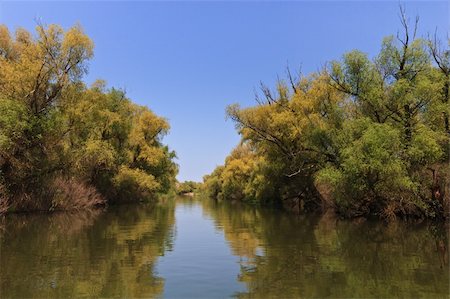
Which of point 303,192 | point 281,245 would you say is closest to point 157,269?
point 281,245

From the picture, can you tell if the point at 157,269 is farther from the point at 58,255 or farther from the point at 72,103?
the point at 72,103

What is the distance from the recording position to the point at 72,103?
34.9m

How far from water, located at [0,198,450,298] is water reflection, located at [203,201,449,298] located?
0.09 ft

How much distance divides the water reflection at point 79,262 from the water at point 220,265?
0.03m

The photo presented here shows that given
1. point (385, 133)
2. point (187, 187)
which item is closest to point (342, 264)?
point (385, 133)

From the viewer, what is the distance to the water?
379 inches

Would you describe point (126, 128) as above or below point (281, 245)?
above

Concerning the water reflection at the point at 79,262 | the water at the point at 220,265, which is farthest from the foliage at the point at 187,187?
the water at the point at 220,265

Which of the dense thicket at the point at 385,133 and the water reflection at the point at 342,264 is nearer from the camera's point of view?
the water reflection at the point at 342,264

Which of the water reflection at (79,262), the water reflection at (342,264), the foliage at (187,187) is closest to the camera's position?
the water reflection at (79,262)

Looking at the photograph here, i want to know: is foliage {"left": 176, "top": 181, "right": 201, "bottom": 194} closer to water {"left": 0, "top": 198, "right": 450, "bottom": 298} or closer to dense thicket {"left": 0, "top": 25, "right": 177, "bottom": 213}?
dense thicket {"left": 0, "top": 25, "right": 177, "bottom": 213}

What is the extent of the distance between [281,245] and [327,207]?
25.0 metres

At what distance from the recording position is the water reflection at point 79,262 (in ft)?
31.4

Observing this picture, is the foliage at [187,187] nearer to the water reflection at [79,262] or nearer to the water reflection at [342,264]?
the water reflection at [79,262]
